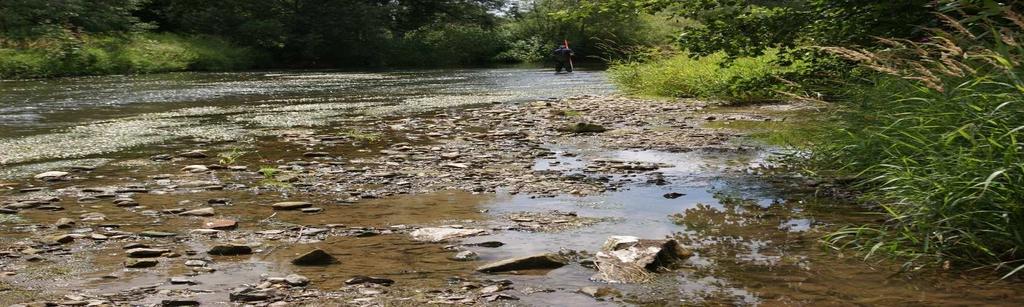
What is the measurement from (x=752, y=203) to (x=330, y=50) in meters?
45.8

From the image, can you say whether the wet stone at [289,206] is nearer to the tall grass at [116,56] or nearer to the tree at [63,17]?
the tall grass at [116,56]

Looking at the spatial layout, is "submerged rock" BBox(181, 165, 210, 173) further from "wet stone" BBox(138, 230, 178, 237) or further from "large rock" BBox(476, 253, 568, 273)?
"large rock" BBox(476, 253, 568, 273)

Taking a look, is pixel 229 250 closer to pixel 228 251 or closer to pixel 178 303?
pixel 228 251

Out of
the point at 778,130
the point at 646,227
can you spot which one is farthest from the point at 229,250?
the point at 778,130

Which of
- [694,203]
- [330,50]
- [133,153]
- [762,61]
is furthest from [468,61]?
[694,203]

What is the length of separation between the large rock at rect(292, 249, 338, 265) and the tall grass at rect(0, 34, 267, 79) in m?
25.0

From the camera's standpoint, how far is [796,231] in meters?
5.24

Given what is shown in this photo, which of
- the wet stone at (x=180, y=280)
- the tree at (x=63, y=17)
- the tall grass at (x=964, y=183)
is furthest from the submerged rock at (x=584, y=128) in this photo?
the tree at (x=63, y=17)

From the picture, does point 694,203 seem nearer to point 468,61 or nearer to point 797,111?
point 797,111

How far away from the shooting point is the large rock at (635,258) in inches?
166

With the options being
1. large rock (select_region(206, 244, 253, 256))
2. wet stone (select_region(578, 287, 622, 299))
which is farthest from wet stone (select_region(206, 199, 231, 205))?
wet stone (select_region(578, 287, 622, 299))

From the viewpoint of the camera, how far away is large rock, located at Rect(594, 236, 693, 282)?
166 inches

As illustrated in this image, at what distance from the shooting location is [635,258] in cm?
441

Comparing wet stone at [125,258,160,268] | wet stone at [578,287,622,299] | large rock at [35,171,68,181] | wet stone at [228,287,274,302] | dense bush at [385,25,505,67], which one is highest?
wet stone at [228,287,274,302]
